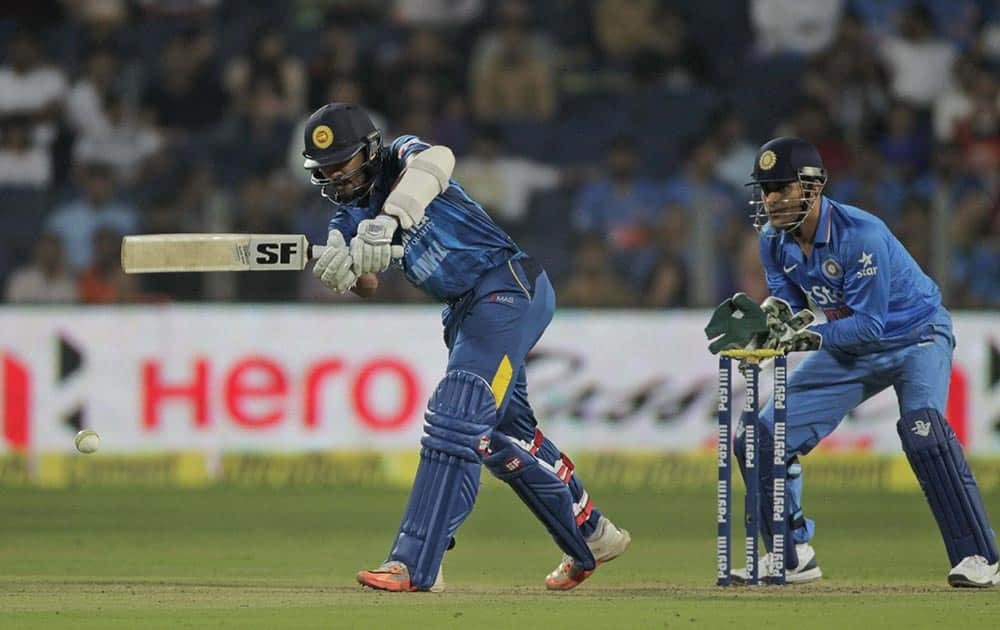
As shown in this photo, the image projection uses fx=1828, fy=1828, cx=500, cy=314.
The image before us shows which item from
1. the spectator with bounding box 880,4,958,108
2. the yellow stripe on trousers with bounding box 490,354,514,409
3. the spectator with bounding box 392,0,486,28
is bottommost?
the yellow stripe on trousers with bounding box 490,354,514,409

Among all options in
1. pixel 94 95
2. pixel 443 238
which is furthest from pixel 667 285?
pixel 443 238

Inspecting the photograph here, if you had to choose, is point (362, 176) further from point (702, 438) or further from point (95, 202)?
point (95, 202)

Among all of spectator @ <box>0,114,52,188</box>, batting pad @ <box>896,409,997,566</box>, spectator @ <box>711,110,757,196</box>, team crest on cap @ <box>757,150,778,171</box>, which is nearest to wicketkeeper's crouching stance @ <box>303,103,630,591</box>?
team crest on cap @ <box>757,150,778,171</box>

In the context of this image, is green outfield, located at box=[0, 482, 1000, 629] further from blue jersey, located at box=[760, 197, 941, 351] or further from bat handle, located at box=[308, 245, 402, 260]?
bat handle, located at box=[308, 245, 402, 260]

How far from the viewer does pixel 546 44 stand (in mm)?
15695

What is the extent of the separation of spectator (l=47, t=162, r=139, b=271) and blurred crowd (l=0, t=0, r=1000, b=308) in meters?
0.02

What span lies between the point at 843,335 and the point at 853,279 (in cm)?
23

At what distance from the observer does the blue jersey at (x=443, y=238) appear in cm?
698

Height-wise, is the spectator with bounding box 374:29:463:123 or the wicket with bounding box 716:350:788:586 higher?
the spectator with bounding box 374:29:463:123

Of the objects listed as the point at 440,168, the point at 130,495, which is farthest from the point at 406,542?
the point at 130,495

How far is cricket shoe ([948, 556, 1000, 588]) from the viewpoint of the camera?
7.16 meters

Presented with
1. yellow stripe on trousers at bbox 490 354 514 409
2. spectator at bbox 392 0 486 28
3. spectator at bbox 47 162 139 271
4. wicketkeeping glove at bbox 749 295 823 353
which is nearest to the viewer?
yellow stripe on trousers at bbox 490 354 514 409

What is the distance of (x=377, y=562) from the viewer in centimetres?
860

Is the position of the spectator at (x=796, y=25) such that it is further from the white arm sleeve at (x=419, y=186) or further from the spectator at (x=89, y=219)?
the white arm sleeve at (x=419, y=186)
